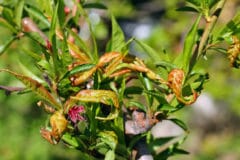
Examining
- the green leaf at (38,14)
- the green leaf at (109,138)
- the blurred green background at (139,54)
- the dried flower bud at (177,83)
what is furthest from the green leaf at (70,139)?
the blurred green background at (139,54)

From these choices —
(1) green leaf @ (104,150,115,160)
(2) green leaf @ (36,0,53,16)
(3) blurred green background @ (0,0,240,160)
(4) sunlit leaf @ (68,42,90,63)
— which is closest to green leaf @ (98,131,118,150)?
(1) green leaf @ (104,150,115,160)

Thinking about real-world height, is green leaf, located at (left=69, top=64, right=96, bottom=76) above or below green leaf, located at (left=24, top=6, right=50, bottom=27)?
below

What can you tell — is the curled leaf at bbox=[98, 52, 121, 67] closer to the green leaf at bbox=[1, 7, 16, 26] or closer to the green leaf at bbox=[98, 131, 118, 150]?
the green leaf at bbox=[98, 131, 118, 150]

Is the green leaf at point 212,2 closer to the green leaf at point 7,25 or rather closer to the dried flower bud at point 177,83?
the dried flower bud at point 177,83

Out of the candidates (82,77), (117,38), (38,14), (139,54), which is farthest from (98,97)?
(139,54)

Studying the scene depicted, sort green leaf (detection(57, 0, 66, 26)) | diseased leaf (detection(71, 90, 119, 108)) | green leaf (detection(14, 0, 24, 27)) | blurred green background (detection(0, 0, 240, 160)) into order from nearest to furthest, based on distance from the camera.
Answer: diseased leaf (detection(71, 90, 119, 108)), green leaf (detection(57, 0, 66, 26)), green leaf (detection(14, 0, 24, 27)), blurred green background (detection(0, 0, 240, 160))

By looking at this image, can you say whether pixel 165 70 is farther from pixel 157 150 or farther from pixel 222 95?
pixel 222 95

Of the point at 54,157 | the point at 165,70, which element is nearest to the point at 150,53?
the point at 165,70

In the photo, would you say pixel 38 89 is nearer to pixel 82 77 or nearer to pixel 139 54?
pixel 82 77

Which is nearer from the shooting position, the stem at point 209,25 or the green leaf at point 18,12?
the stem at point 209,25

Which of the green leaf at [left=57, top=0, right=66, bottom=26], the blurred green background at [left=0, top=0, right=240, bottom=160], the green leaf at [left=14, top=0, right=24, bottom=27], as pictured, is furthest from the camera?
the blurred green background at [left=0, top=0, right=240, bottom=160]
